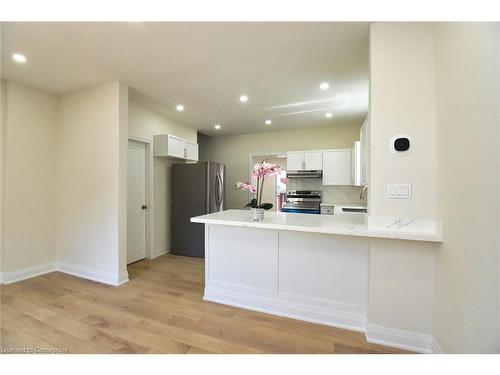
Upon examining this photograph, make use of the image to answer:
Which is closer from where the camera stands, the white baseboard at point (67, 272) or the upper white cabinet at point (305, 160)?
the white baseboard at point (67, 272)

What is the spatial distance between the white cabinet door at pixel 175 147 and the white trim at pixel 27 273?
2470mm

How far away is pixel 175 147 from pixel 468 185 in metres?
3.94

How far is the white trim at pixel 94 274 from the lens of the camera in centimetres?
275

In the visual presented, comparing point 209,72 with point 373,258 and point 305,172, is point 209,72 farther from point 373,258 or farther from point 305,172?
point 305,172

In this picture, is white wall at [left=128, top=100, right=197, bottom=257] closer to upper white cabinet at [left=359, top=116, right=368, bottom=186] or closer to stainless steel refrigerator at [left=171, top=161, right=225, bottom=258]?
stainless steel refrigerator at [left=171, top=161, right=225, bottom=258]

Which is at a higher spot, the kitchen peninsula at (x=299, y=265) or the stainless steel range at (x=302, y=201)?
the stainless steel range at (x=302, y=201)

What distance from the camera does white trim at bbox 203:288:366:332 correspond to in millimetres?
1885

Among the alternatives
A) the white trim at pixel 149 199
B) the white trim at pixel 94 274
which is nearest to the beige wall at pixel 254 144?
the white trim at pixel 149 199

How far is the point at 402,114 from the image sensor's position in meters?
1.67

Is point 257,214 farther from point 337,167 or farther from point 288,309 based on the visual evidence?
point 337,167

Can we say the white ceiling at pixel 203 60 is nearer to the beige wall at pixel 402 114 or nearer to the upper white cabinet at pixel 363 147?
the beige wall at pixel 402 114

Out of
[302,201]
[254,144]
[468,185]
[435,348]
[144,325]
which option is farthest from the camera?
[254,144]

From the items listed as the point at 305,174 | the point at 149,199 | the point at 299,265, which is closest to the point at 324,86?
the point at 305,174

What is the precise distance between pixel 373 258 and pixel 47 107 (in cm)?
458
